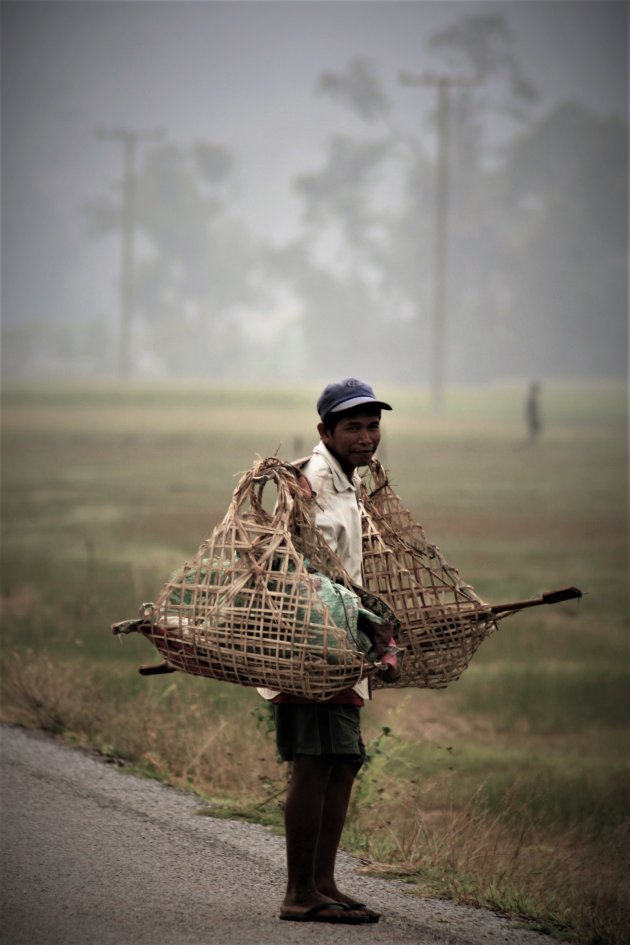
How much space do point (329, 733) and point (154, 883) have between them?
1.09 m

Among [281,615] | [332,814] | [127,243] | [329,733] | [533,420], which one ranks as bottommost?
[332,814]

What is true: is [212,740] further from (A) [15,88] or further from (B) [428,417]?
(A) [15,88]

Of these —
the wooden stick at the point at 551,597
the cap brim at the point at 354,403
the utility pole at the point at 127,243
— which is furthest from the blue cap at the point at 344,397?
the utility pole at the point at 127,243

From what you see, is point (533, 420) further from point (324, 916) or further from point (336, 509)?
point (324, 916)

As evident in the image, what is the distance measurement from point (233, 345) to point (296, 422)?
25063mm

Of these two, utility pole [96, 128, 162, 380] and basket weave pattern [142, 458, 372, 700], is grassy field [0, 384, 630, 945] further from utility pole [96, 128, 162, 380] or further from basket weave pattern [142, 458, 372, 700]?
utility pole [96, 128, 162, 380]

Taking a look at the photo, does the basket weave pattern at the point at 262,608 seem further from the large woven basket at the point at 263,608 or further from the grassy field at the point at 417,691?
the grassy field at the point at 417,691

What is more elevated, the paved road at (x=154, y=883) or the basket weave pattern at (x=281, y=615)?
the basket weave pattern at (x=281, y=615)

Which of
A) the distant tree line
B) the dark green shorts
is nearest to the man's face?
the dark green shorts

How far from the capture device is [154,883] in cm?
528

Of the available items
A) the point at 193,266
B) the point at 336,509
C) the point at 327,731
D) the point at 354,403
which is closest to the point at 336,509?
the point at 336,509

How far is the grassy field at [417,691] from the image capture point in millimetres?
6875

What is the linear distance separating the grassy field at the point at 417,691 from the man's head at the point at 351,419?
0.36 metres

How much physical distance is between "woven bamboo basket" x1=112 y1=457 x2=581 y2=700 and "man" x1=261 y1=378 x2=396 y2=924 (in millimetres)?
128
